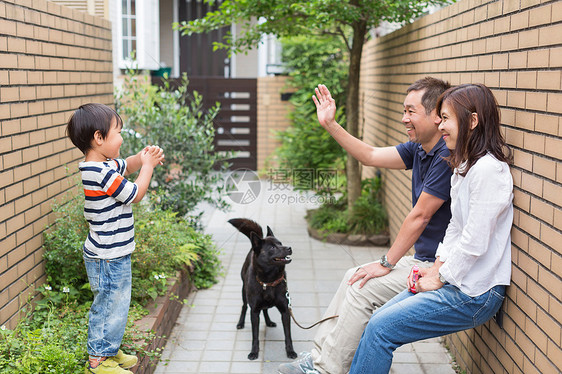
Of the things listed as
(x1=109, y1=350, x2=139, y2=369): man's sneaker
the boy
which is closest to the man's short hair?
the boy

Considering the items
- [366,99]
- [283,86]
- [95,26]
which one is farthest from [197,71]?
[95,26]

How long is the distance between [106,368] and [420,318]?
1.58 meters

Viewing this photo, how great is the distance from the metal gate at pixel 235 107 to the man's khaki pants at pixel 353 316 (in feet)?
29.4

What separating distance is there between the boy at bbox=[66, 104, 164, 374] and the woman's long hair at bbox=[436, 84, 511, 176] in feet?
5.12

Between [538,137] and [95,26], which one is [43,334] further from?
[95,26]

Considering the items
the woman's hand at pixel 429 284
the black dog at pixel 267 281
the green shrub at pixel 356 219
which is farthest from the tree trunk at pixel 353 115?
the woman's hand at pixel 429 284

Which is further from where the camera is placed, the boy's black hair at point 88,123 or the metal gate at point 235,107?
the metal gate at point 235,107

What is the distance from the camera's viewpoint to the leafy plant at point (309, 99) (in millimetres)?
8523

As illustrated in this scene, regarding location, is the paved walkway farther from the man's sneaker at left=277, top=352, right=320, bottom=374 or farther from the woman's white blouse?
the woman's white blouse

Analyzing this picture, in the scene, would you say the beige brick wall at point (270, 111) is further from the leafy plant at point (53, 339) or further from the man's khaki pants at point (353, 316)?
the man's khaki pants at point (353, 316)

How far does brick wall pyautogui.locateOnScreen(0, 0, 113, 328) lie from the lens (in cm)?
342

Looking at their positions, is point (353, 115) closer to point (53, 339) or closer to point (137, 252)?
point (137, 252)

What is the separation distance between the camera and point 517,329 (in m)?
2.80

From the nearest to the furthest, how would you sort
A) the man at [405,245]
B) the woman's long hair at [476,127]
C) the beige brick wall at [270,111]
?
the woman's long hair at [476,127]
the man at [405,245]
the beige brick wall at [270,111]
